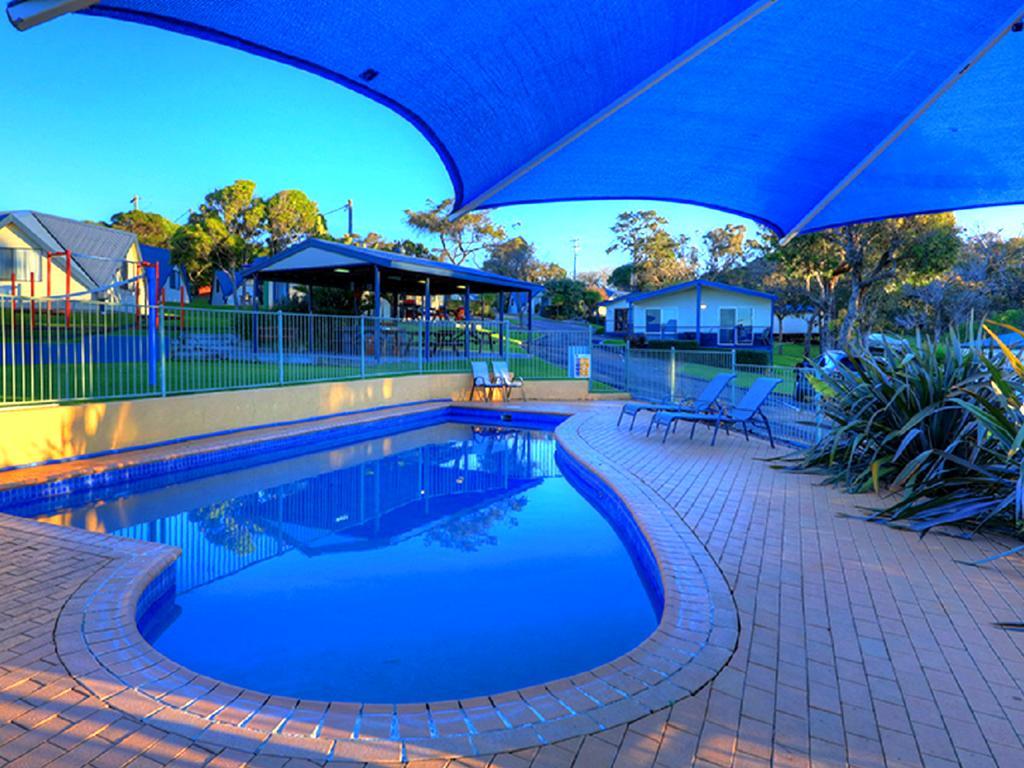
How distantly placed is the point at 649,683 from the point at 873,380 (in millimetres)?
5431

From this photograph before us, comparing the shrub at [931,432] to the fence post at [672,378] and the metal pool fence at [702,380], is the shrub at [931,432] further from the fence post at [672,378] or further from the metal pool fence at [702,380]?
the fence post at [672,378]

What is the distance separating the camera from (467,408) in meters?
14.1

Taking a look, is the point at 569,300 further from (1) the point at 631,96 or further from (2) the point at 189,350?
(1) the point at 631,96

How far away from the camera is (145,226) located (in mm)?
51594

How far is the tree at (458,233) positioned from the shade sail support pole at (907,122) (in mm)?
42927

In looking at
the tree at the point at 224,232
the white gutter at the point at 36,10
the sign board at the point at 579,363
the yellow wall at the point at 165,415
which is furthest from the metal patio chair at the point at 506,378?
the tree at the point at 224,232

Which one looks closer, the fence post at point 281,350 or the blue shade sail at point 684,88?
the blue shade sail at point 684,88

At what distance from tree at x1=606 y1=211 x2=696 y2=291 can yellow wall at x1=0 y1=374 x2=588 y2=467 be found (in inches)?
1396

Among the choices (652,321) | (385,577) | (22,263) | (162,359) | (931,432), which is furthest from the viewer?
(652,321)

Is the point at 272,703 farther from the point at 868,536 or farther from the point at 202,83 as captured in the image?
the point at 202,83

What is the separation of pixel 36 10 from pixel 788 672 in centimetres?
340

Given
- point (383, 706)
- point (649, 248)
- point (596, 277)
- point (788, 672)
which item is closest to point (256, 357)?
point (383, 706)

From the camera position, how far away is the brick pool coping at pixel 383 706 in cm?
227

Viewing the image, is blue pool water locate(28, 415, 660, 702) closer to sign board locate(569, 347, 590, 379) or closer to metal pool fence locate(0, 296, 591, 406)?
metal pool fence locate(0, 296, 591, 406)
